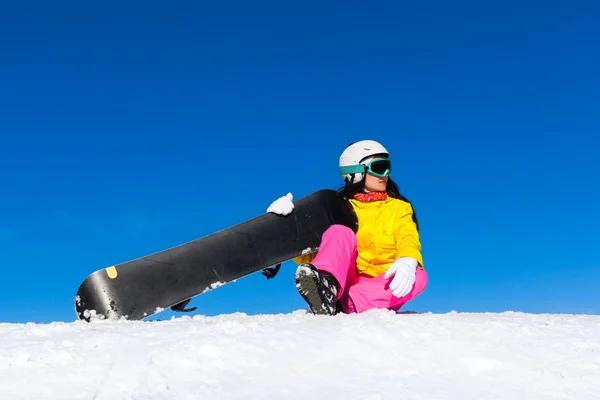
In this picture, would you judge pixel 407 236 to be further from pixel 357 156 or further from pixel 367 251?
pixel 357 156

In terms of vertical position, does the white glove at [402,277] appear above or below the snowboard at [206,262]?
below

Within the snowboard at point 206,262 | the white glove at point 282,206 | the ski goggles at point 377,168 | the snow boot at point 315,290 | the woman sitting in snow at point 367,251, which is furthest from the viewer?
the white glove at point 282,206

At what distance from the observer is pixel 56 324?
3270 mm

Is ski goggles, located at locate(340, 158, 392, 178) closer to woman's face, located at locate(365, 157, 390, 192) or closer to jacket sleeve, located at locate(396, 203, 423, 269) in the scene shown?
woman's face, located at locate(365, 157, 390, 192)

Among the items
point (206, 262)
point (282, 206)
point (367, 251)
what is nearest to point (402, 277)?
point (367, 251)

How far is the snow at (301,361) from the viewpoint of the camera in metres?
2.21

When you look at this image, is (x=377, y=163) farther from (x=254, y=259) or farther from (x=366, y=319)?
(x=366, y=319)

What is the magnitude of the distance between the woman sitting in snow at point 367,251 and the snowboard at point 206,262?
0.41ft

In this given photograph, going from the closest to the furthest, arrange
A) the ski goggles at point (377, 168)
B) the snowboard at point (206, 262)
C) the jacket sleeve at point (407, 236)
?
the jacket sleeve at point (407, 236) → the snowboard at point (206, 262) → the ski goggles at point (377, 168)

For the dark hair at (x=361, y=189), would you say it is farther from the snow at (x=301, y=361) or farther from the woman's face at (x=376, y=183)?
the snow at (x=301, y=361)

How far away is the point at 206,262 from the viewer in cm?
416

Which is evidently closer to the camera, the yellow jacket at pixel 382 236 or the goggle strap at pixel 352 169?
the yellow jacket at pixel 382 236

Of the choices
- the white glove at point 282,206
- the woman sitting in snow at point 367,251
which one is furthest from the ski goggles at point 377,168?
the white glove at point 282,206

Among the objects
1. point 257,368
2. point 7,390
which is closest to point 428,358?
point 257,368
